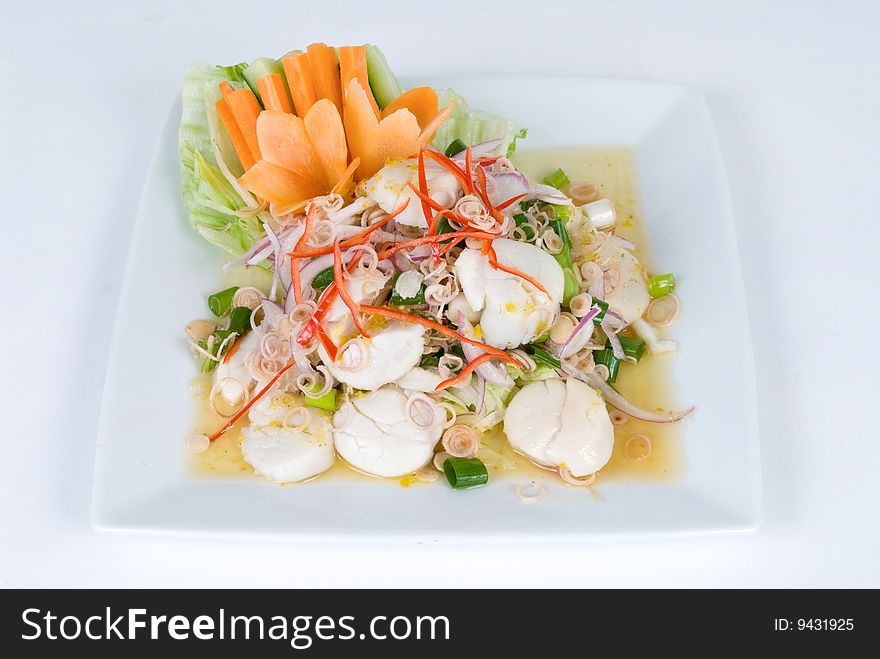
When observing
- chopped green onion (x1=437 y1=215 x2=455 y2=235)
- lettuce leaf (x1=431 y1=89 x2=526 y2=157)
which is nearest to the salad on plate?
chopped green onion (x1=437 y1=215 x2=455 y2=235)

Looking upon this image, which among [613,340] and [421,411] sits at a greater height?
[613,340]

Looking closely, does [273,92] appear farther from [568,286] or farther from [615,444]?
[615,444]

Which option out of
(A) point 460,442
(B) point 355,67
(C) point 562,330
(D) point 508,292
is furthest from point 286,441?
(B) point 355,67

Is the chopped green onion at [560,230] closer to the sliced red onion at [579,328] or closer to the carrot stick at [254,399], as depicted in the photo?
the sliced red onion at [579,328]

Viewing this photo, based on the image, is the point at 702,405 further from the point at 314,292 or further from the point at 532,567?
the point at 314,292

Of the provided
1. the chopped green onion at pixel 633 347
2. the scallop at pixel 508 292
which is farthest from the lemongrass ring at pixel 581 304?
the chopped green onion at pixel 633 347

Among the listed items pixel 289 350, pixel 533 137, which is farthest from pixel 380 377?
pixel 533 137

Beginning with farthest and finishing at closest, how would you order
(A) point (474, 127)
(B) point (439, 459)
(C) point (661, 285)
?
(A) point (474, 127) → (C) point (661, 285) → (B) point (439, 459)
